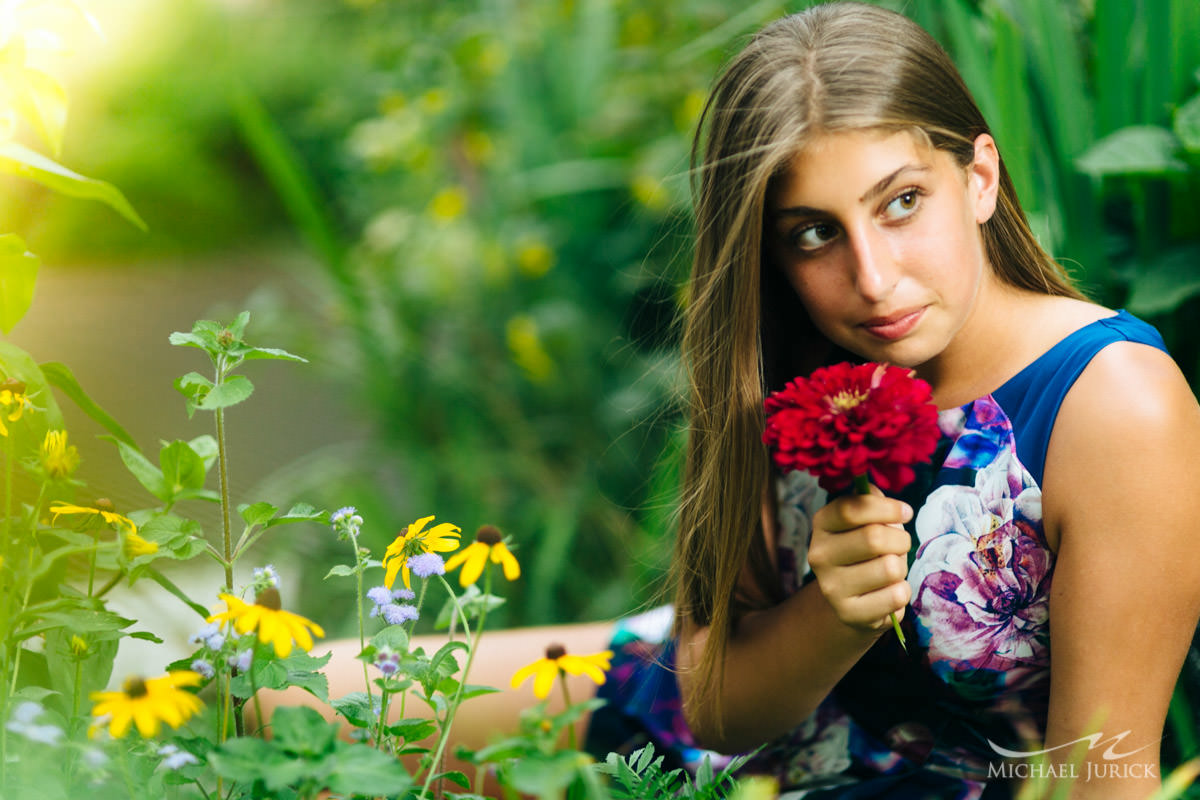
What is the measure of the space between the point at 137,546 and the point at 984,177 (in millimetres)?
877

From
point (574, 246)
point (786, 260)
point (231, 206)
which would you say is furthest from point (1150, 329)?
point (231, 206)

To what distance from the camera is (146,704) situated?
1.91 feet

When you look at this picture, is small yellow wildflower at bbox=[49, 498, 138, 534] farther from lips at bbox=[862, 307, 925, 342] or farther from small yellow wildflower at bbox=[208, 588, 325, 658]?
lips at bbox=[862, 307, 925, 342]

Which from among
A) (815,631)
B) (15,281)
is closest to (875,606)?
(815,631)

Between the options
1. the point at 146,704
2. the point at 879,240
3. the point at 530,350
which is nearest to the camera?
the point at 146,704

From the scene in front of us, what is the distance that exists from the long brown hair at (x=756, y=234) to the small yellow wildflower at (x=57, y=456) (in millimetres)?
618

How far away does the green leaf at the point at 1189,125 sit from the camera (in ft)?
3.89

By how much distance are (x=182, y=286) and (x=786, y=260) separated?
9.88 feet

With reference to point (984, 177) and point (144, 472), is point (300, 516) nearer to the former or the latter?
point (144, 472)

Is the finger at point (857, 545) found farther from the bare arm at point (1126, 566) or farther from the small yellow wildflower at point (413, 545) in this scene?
the small yellow wildflower at point (413, 545)

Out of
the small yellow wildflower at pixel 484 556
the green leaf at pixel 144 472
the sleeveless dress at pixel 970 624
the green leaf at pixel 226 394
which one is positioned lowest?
the sleeveless dress at pixel 970 624

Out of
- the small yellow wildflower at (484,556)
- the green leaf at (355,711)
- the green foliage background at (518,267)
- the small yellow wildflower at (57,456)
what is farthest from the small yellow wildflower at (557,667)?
the green foliage background at (518,267)

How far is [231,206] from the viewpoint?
441 cm

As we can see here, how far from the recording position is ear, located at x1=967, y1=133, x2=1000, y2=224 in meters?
1.01
